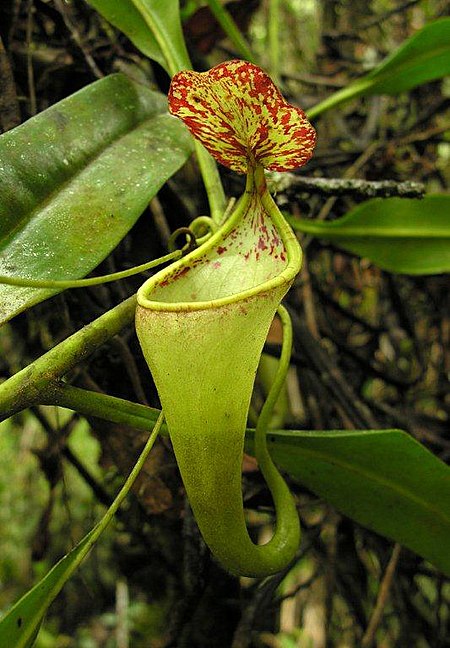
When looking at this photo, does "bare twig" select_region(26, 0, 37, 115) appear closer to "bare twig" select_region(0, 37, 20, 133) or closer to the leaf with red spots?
"bare twig" select_region(0, 37, 20, 133)

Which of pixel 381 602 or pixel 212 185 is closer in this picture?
pixel 212 185

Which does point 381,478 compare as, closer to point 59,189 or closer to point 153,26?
point 59,189

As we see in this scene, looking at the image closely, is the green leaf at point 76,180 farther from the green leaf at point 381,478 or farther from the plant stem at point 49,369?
the green leaf at point 381,478

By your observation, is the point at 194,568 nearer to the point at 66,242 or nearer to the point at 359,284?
the point at 66,242

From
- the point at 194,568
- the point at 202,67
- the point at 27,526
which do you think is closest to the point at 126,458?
the point at 194,568

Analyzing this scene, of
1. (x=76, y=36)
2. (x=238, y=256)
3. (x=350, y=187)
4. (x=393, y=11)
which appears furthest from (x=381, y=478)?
(x=393, y=11)

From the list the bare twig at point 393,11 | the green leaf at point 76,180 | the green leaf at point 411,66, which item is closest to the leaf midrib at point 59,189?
the green leaf at point 76,180

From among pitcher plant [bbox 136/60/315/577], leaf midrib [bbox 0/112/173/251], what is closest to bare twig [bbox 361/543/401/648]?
pitcher plant [bbox 136/60/315/577]
